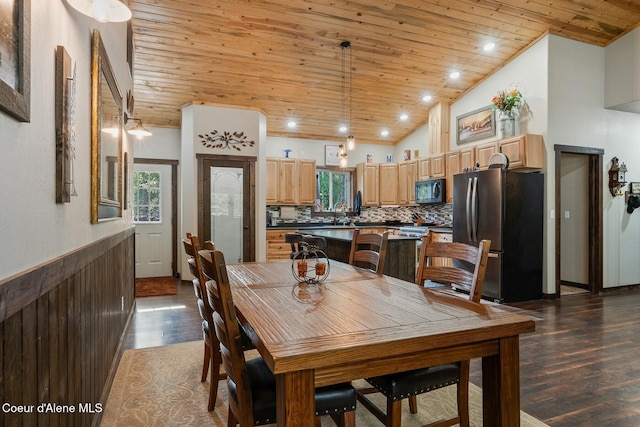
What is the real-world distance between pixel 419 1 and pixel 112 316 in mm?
4571

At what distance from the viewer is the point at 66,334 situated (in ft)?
4.59

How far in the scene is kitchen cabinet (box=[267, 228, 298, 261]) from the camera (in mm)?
6539

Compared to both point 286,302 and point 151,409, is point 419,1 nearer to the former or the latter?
point 286,302

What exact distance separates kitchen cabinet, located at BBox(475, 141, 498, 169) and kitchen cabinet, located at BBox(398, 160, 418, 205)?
5.65 feet

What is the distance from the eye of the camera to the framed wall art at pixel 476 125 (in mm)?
5812

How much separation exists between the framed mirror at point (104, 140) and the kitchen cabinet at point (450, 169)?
16.4 feet

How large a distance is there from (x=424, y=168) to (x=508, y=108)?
1946mm

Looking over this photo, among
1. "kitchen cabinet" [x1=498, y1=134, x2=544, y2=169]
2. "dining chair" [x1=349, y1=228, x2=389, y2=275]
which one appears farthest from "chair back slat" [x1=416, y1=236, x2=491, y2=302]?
"kitchen cabinet" [x1=498, y1=134, x2=544, y2=169]

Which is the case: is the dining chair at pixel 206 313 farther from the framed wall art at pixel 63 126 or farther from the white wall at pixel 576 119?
the white wall at pixel 576 119

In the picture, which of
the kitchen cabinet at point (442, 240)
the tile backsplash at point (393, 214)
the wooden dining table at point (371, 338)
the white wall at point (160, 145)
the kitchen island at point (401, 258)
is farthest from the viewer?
the tile backsplash at point (393, 214)

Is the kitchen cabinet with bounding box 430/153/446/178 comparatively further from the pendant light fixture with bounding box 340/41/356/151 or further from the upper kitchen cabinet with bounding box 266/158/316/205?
the upper kitchen cabinet with bounding box 266/158/316/205

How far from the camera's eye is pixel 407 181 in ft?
24.5

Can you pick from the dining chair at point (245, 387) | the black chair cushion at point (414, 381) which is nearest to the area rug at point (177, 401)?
the black chair cushion at point (414, 381)

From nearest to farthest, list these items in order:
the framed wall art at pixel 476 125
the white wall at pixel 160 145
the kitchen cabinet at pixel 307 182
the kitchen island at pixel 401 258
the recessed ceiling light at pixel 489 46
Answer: the kitchen island at pixel 401 258 → the recessed ceiling light at pixel 489 46 → the framed wall art at pixel 476 125 → the white wall at pixel 160 145 → the kitchen cabinet at pixel 307 182
